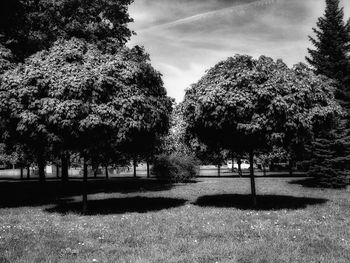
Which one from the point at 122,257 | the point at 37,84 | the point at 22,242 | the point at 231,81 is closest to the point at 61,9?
the point at 37,84

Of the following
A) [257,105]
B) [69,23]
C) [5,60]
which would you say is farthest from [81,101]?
[69,23]

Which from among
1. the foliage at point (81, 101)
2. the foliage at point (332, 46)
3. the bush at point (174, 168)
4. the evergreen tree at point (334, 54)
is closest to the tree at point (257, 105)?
the foliage at point (81, 101)

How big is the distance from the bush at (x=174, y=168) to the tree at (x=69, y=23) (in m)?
11.7

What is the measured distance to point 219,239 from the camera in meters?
9.97

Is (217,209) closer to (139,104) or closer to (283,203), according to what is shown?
(283,203)

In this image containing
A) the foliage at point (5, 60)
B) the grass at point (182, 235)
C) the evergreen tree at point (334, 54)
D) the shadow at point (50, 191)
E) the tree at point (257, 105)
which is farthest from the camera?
the evergreen tree at point (334, 54)

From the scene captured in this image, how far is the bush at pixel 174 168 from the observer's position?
36.1m

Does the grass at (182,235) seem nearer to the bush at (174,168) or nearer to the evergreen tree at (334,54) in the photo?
the evergreen tree at (334,54)

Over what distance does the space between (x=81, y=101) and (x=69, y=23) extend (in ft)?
52.1

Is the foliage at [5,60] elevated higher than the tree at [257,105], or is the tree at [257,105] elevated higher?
the foliage at [5,60]

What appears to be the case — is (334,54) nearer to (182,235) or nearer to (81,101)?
(81,101)

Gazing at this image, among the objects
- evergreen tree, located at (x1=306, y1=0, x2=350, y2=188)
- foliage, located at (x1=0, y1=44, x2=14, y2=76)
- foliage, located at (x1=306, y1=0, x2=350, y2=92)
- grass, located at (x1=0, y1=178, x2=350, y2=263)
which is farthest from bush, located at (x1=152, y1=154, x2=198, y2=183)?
grass, located at (x1=0, y1=178, x2=350, y2=263)

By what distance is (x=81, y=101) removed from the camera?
14.1m

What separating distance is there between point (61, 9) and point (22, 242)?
21990 mm
